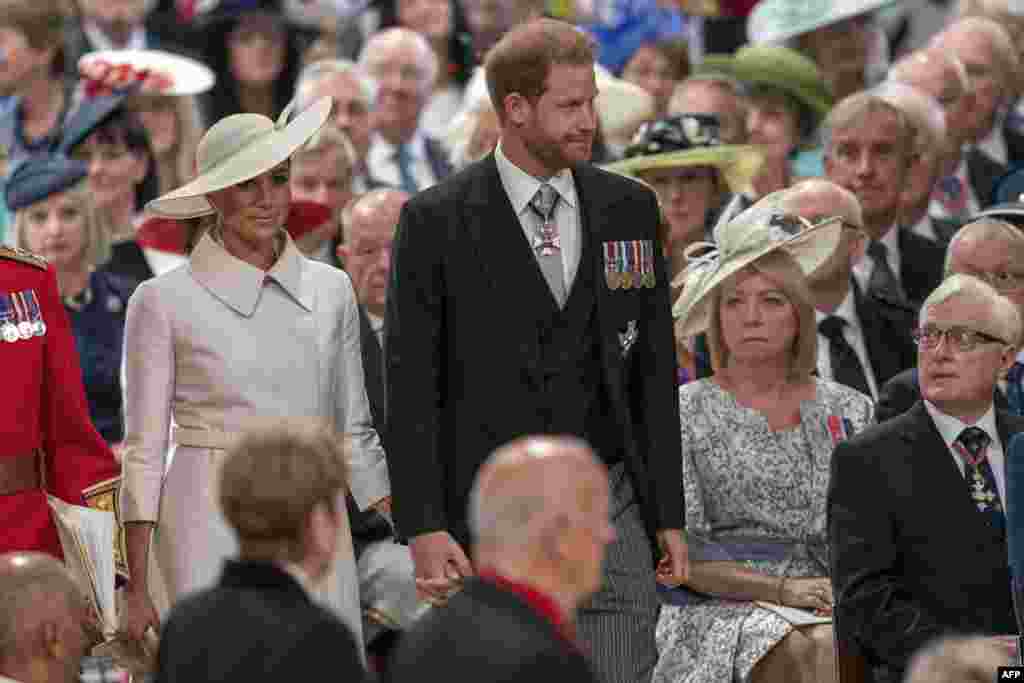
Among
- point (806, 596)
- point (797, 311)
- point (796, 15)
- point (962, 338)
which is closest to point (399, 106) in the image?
point (796, 15)

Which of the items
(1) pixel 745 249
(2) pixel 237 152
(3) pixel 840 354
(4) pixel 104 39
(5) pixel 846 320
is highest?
(4) pixel 104 39

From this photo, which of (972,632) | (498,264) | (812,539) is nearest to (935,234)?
(812,539)

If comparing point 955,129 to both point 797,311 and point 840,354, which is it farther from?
point 797,311

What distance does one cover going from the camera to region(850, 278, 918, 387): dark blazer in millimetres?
8570


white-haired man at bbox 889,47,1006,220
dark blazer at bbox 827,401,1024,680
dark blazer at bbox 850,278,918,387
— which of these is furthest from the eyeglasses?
white-haired man at bbox 889,47,1006,220

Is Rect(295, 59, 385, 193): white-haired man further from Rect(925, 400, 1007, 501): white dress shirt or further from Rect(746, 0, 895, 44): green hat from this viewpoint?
Rect(925, 400, 1007, 501): white dress shirt

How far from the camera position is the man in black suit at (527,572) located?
4207 millimetres

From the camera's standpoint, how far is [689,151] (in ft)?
31.1

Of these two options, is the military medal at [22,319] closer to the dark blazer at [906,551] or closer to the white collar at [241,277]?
the white collar at [241,277]

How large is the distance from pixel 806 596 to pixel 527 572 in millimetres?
3273

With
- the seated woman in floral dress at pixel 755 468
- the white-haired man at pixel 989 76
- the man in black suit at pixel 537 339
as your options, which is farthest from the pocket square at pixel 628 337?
the white-haired man at pixel 989 76

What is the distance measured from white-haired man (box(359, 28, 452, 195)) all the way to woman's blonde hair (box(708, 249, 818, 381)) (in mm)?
3748

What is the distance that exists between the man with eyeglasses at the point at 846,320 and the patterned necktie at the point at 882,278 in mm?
127

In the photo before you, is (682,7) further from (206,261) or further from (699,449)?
(206,261)
